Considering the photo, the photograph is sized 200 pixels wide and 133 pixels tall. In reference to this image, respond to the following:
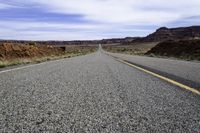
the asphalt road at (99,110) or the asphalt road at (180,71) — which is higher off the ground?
the asphalt road at (99,110)

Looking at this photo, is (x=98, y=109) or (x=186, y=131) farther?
(x=98, y=109)

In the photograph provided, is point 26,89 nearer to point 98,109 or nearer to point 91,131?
point 98,109

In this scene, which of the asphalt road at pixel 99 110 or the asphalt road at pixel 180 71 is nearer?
the asphalt road at pixel 99 110

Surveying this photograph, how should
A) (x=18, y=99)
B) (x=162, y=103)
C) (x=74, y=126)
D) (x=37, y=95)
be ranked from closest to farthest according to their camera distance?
(x=74, y=126), (x=162, y=103), (x=18, y=99), (x=37, y=95)

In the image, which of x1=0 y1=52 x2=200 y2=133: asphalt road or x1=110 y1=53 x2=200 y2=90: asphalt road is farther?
x1=110 y1=53 x2=200 y2=90: asphalt road

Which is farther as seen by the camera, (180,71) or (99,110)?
(180,71)

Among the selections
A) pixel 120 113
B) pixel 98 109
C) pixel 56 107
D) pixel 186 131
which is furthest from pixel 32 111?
pixel 186 131

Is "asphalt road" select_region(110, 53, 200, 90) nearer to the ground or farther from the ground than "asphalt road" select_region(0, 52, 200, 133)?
nearer to the ground

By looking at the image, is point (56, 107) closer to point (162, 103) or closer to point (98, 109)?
point (98, 109)

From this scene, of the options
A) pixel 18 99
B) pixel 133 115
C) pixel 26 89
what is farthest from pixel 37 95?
pixel 133 115

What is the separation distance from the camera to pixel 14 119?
386cm

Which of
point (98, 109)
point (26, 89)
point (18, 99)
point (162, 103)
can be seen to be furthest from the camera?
point (26, 89)

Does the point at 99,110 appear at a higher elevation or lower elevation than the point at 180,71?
higher

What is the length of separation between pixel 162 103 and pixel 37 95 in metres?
2.16
